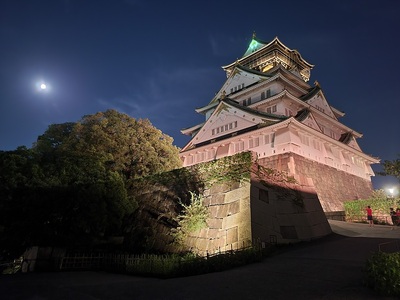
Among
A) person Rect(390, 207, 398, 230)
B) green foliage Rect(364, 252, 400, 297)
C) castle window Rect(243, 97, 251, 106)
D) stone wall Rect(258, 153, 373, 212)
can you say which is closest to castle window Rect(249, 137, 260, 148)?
stone wall Rect(258, 153, 373, 212)

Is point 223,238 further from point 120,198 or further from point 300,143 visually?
point 300,143

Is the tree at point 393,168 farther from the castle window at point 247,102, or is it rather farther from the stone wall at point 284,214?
the castle window at point 247,102

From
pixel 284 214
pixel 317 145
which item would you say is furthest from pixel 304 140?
pixel 284 214

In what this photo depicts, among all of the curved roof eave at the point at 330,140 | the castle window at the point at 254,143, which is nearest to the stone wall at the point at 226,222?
the curved roof eave at the point at 330,140

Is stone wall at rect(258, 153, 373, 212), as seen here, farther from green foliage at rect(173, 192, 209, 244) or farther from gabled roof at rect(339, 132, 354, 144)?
green foliage at rect(173, 192, 209, 244)

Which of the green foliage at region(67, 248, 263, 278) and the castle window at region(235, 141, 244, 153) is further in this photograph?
the castle window at region(235, 141, 244, 153)

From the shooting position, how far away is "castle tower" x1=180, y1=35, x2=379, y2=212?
23.9 meters

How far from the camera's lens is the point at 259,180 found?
12.1 m

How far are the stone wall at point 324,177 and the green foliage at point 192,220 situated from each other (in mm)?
11302

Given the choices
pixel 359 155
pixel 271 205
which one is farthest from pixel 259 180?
pixel 359 155

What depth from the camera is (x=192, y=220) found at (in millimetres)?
11930

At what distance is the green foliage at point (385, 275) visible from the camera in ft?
14.5

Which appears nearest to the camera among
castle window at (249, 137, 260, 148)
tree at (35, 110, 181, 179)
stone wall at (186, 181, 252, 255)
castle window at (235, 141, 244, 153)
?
stone wall at (186, 181, 252, 255)

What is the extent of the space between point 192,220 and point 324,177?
62.0 ft
